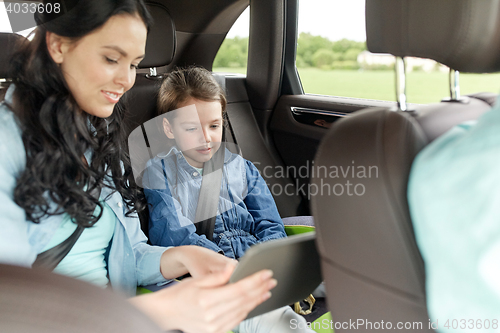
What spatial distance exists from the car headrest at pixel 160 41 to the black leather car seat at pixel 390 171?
0.94 m

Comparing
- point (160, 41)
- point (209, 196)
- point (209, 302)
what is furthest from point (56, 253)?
point (160, 41)

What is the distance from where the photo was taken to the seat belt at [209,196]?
1.64 meters

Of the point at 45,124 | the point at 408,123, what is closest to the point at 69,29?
the point at 45,124

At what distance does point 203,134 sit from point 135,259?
672 mm

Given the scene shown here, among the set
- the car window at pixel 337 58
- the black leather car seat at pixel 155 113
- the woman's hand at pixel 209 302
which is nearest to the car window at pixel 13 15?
the black leather car seat at pixel 155 113

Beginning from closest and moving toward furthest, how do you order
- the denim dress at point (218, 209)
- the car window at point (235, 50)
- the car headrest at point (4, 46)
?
the car headrest at point (4, 46)
the denim dress at point (218, 209)
the car window at point (235, 50)

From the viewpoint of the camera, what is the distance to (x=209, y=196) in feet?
5.56

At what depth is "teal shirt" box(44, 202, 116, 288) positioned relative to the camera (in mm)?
1008

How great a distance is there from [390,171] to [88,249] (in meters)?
0.75

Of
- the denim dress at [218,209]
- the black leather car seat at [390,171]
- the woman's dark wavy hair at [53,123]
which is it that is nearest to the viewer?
the black leather car seat at [390,171]

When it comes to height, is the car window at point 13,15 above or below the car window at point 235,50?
above

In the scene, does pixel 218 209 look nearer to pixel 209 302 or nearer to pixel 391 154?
pixel 209 302

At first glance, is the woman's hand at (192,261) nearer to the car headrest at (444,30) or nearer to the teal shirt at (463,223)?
the teal shirt at (463,223)

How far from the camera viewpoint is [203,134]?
5.70ft
